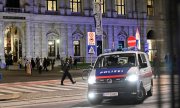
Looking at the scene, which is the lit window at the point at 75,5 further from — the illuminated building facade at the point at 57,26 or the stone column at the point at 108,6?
the stone column at the point at 108,6

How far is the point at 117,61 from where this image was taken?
53.4 ft

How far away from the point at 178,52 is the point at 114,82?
1275 cm

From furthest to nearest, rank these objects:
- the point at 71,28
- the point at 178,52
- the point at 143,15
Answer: the point at 143,15, the point at 71,28, the point at 178,52

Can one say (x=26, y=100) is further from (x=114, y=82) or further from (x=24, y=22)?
(x=24, y=22)

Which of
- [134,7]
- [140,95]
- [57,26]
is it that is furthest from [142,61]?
[134,7]

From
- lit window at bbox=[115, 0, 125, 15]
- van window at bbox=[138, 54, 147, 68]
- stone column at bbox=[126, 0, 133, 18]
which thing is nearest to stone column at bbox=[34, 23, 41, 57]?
lit window at bbox=[115, 0, 125, 15]

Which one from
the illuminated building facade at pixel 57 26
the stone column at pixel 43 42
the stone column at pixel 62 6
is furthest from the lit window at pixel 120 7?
the stone column at pixel 43 42

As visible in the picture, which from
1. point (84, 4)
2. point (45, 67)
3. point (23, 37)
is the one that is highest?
point (84, 4)

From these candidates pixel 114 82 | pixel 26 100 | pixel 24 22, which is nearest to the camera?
pixel 114 82

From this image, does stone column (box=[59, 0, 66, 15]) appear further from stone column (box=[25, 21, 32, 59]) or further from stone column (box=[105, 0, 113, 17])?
stone column (box=[105, 0, 113, 17])

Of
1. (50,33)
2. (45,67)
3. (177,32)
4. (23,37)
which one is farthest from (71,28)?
(177,32)

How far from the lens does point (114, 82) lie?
15188 mm

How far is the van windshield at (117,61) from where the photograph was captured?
52.9ft

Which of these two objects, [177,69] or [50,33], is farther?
[50,33]
